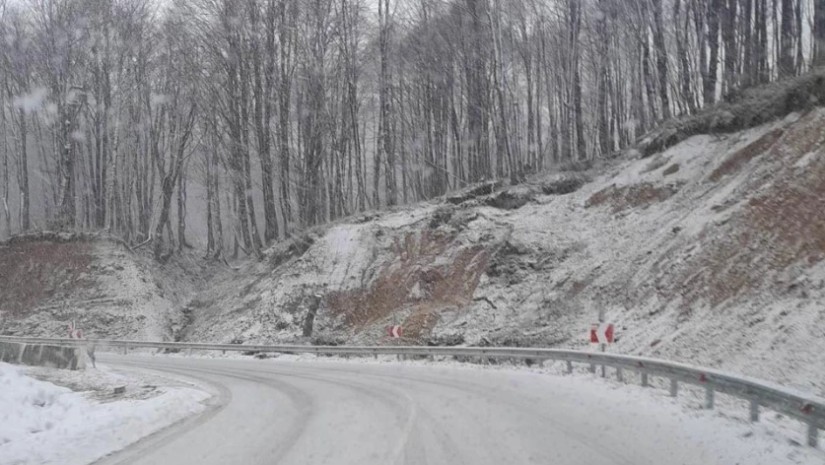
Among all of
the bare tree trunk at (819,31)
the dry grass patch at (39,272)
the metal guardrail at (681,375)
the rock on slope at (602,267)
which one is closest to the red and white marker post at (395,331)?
the rock on slope at (602,267)

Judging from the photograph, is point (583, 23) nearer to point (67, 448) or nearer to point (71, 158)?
point (71, 158)

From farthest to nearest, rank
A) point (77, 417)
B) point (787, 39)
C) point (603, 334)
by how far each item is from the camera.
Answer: point (787, 39) < point (603, 334) < point (77, 417)

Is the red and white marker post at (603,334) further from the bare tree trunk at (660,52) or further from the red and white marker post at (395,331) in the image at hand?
Answer: the bare tree trunk at (660,52)

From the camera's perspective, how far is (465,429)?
919cm

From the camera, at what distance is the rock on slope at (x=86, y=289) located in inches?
1420

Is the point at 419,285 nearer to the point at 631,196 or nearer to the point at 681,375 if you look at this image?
the point at 631,196

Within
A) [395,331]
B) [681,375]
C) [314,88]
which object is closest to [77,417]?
[681,375]

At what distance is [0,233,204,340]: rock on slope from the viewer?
36062mm

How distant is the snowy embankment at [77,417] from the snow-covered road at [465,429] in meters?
0.48

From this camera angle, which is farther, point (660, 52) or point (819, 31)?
point (660, 52)

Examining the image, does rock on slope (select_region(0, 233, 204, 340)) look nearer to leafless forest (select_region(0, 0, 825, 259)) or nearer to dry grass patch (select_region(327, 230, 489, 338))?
leafless forest (select_region(0, 0, 825, 259))

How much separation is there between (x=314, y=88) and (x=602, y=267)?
21.8 metres

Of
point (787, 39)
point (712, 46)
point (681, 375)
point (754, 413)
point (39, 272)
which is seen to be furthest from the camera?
point (39, 272)

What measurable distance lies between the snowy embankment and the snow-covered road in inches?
18.9
